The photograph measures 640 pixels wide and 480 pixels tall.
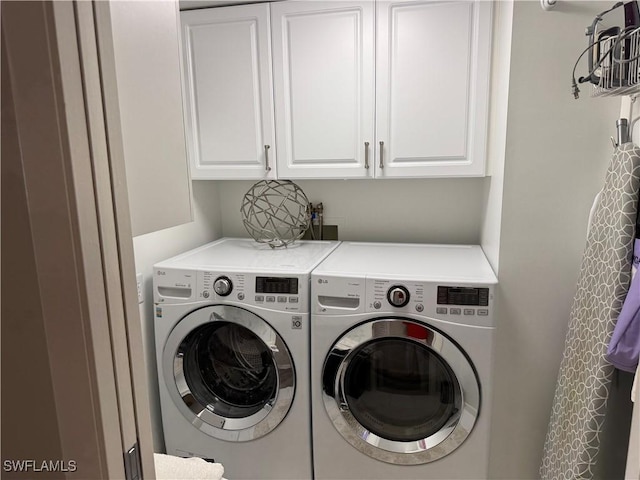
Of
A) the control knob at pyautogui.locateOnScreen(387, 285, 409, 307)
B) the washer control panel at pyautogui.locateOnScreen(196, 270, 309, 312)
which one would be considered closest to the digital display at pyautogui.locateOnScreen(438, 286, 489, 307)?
the control knob at pyautogui.locateOnScreen(387, 285, 409, 307)

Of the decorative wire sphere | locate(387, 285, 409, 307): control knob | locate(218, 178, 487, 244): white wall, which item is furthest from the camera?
the decorative wire sphere

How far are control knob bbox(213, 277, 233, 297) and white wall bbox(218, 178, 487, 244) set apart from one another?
812mm

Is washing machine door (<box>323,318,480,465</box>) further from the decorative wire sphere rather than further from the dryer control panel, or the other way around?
the decorative wire sphere

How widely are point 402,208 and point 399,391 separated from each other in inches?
38.0

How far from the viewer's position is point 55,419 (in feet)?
1.65

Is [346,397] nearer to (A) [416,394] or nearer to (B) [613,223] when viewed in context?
(A) [416,394]

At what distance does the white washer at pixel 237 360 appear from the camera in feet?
5.53

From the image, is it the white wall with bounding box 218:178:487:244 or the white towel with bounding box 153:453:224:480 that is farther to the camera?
the white wall with bounding box 218:178:487:244

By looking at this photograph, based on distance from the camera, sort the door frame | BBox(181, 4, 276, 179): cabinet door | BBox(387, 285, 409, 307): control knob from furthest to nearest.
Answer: BBox(181, 4, 276, 179): cabinet door < BBox(387, 285, 409, 307): control knob < the door frame

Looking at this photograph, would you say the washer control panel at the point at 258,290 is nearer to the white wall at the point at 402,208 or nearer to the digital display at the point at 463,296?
the digital display at the point at 463,296

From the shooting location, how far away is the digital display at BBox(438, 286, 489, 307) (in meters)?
1.52

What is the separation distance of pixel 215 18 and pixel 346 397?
1.77 m

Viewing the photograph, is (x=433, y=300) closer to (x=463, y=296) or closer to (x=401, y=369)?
(x=463, y=296)

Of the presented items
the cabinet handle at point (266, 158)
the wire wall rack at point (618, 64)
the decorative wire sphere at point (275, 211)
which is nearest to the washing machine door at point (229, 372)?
the decorative wire sphere at point (275, 211)
